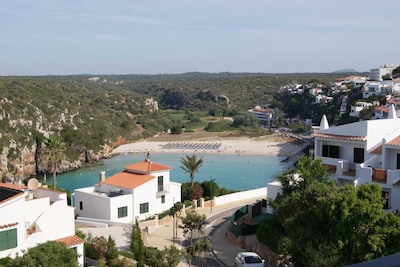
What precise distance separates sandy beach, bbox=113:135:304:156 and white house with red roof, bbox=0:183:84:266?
199ft

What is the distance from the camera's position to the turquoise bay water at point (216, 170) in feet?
184

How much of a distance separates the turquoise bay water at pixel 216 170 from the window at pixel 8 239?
3576 cm

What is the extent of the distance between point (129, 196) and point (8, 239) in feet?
44.1

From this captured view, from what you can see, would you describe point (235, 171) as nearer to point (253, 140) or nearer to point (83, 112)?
point (253, 140)

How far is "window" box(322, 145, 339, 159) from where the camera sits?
2499 cm

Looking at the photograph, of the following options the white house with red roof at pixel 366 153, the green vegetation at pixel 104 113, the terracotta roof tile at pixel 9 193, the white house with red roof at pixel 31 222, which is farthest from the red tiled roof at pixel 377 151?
the green vegetation at pixel 104 113

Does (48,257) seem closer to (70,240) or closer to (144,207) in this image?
(70,240)

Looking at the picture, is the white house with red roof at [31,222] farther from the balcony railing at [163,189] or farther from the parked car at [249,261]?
the balcony railing at [163,189]

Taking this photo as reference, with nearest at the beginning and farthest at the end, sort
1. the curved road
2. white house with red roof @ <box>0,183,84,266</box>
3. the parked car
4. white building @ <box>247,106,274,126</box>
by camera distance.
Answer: white house with red roof @ <box>0,183,84,266</box>, the parked car, the curved road, white building @ <box>247,106,274,126</box>

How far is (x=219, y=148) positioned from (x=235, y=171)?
798 inches

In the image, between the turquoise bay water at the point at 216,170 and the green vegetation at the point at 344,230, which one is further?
the turquoise bay water at the point at 216,170

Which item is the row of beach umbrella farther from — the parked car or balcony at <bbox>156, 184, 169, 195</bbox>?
the parked car

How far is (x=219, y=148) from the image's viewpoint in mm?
83938

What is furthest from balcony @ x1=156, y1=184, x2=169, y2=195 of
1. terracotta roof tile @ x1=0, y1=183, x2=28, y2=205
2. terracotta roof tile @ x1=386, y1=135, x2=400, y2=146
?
terracotta roof tile @ x1=386, y1=135, x2=400, y2=146
